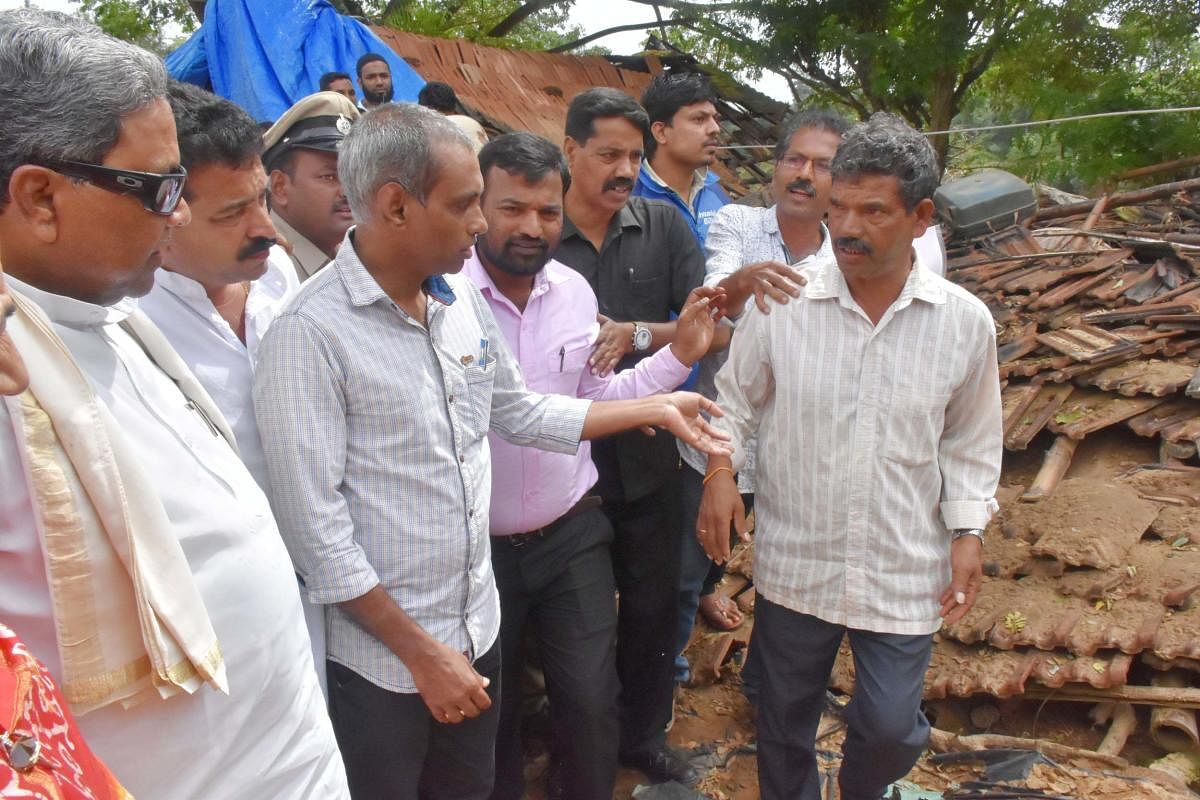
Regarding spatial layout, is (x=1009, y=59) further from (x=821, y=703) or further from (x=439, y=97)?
(x=821, y=703)

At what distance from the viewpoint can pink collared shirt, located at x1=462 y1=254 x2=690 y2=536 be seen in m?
2.76

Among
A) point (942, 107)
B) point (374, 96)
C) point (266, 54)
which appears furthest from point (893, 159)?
point (942, 107)

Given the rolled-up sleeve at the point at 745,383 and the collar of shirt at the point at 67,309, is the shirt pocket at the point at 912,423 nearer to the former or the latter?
the rolled-up sleeve at the point at 745,383

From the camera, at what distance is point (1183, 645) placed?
382cm

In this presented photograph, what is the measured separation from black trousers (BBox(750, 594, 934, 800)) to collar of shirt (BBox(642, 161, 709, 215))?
1.84m

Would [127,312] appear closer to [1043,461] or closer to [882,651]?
[882,651]

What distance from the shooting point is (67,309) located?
1.40 meters

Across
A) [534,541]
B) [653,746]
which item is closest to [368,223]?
[534,541]

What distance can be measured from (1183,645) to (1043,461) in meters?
2.03

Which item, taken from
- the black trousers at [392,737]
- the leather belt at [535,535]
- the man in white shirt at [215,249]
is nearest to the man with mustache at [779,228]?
the leather belt at [535,535]

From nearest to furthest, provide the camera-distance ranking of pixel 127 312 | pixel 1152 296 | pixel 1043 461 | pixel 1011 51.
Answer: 1. pixel 127 312
2. pixel 1043 461
3. pixel 1152 296
4. pixel 1011 51

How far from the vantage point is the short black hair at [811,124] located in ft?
12.1

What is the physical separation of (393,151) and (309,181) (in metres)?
0.74

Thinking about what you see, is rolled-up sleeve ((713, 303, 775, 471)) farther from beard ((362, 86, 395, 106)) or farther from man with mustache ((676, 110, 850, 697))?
beard ((362, 86, 395, 106))
